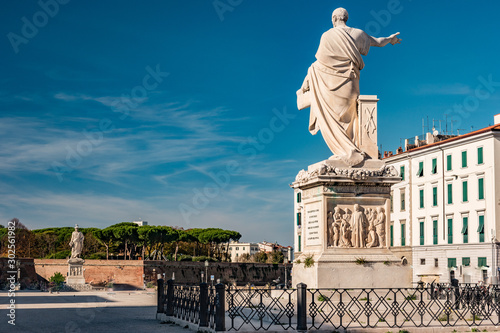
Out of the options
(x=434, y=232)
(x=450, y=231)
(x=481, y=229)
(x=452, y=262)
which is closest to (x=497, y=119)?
(x=450, y=231)

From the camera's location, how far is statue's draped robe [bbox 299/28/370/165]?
54.1ft

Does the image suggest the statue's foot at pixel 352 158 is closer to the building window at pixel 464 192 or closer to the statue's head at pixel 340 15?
the statue's head at pixel 340 15

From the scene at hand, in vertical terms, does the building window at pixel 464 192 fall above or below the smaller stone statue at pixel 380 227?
above

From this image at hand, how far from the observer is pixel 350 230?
15.7 metres

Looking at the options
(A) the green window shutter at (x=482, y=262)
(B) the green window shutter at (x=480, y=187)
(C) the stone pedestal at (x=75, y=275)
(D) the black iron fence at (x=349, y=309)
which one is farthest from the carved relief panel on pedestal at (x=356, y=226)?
(C) the stone pedestal at (x=75, y=275)

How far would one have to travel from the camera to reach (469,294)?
15.6 meters

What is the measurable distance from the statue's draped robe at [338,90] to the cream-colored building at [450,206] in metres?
33.1

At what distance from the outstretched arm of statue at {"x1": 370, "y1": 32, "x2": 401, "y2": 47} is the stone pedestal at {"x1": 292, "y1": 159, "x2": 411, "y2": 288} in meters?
3.06

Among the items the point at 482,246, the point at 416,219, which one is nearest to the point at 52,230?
the point at 416,219

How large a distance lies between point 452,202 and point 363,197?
140 ft

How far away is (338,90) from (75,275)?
49.5 metres

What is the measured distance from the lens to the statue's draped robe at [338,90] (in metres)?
16.5

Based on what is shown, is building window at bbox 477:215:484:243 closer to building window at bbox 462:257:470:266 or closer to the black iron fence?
building window at bbox 462:257:470:266

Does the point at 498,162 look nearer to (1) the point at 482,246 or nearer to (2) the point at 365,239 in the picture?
(1) the point at 482,246
